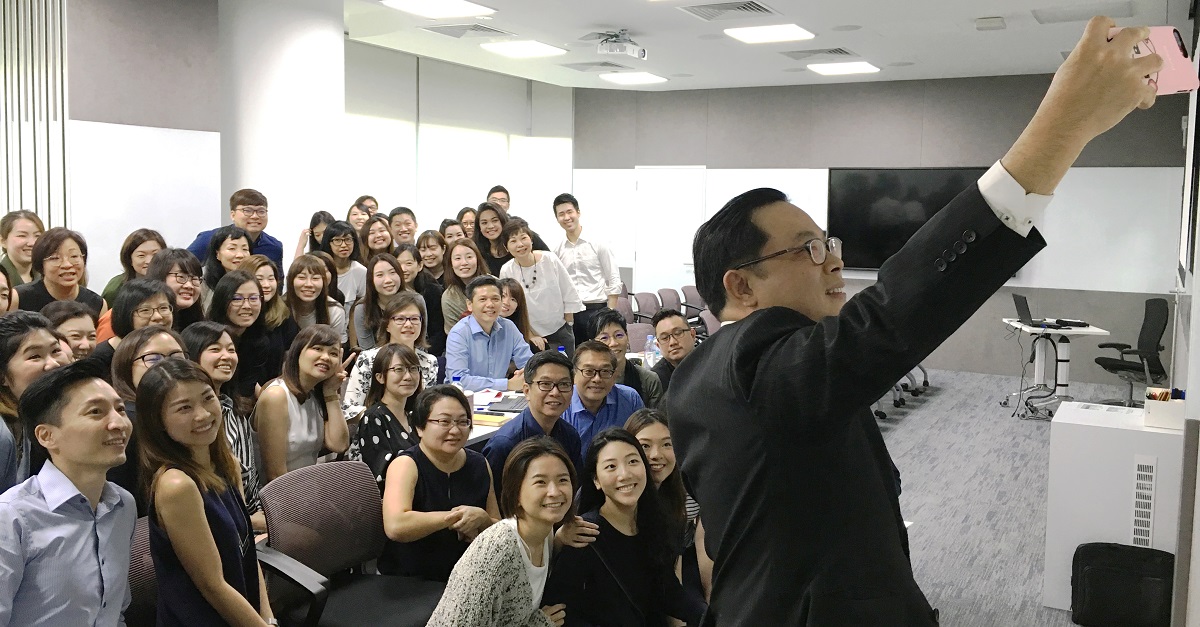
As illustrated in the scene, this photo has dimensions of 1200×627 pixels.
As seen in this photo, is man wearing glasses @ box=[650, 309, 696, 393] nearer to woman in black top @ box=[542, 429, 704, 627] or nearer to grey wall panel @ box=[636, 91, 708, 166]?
woman in black top @ box=[542, 429, 704, 627]

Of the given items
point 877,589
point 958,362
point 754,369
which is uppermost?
point 754,369

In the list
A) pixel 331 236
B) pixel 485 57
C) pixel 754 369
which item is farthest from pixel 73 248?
pixel 485 57

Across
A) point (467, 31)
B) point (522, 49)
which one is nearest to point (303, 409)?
point (467, 31)

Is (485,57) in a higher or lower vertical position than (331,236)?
higher

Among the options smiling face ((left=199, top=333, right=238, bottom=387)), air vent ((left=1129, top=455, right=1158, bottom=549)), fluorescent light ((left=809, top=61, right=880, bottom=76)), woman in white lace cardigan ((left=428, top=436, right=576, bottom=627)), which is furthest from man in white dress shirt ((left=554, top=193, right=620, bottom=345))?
woman in white lace cardigan ((left=428, top=436, right=576, bottom=627))

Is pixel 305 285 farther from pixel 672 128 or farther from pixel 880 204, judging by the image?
pixel 672 128

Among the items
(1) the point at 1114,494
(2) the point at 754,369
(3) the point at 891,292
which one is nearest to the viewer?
(3) the point at 891,292

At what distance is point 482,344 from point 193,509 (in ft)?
10.3

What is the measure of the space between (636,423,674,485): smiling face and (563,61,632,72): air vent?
7.10m

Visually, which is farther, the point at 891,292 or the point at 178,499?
the point at 178,499

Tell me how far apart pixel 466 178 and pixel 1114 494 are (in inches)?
335

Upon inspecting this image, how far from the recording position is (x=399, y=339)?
5023 millimetres

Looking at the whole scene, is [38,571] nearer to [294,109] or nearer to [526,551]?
[526,551]

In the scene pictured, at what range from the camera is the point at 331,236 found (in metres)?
6.16
